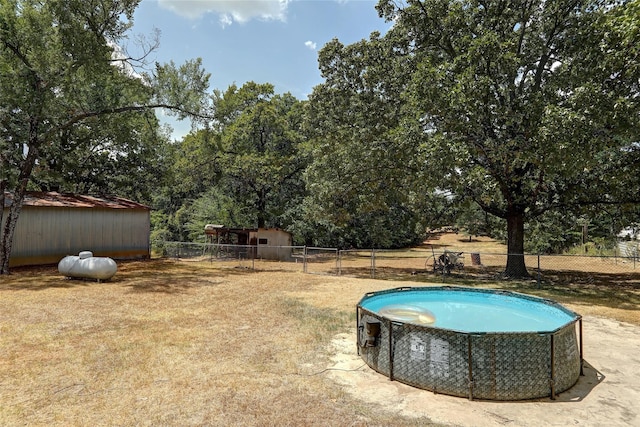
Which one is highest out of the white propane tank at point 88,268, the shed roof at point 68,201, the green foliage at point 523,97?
the green foliage at point 523,97

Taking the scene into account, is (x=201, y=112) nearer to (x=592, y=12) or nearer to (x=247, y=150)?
(x=247, y=150)

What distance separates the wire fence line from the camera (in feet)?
59.2

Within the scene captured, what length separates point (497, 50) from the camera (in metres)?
13.7

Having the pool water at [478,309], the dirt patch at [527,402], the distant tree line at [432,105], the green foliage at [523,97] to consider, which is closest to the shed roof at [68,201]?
the distant tree line at [432,105]

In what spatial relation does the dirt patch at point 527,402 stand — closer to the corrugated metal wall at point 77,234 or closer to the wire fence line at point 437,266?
the wire fence line at point 437,266

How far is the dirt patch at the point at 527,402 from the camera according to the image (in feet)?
15.5

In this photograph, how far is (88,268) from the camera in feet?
48.2

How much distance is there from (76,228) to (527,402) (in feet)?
76.5

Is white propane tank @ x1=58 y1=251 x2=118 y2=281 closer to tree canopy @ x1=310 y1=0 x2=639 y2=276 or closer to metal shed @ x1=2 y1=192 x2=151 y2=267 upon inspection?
metal shed @ x1=2 y1=192 x2=151 y2=267

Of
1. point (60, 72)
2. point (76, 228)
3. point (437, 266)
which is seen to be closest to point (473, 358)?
point (437, 266)

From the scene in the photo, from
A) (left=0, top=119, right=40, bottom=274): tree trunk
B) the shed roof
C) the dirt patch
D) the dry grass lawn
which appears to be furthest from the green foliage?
the shed roof

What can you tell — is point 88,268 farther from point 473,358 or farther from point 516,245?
point 516,245

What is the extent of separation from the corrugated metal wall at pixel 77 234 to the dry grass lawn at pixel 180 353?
5.56 m

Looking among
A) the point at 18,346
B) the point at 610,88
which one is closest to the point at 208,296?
the point at 18,346
